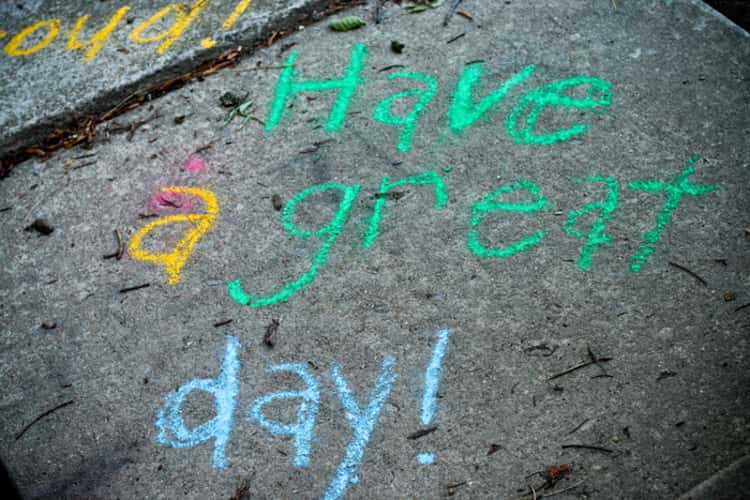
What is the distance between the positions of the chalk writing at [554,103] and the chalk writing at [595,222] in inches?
9.9

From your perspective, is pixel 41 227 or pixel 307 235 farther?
pixel 41 227

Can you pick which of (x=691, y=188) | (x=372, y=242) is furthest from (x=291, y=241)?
(x=691, y=188)

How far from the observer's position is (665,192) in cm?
239

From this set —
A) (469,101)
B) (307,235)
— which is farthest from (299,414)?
(469,101)

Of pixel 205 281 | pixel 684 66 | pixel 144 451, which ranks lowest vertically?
pixel 144 451

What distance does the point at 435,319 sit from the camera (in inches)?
86.4

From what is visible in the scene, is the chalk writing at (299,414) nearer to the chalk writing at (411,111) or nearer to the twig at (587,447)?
the twig at (587,447)

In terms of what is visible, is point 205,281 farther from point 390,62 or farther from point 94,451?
point 390,62

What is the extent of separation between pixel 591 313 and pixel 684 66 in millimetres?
1264

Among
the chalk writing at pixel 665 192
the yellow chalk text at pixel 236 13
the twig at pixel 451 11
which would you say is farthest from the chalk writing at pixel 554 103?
the yellow chalk text at pixel 236 13

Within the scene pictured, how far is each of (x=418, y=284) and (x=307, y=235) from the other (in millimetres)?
456

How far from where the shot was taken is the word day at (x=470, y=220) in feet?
7.58

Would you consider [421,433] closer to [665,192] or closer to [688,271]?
[688,271]

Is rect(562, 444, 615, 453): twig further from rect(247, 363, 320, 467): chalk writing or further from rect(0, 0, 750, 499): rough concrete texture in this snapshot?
rect(247, 363, 320, 467): chalk writing
